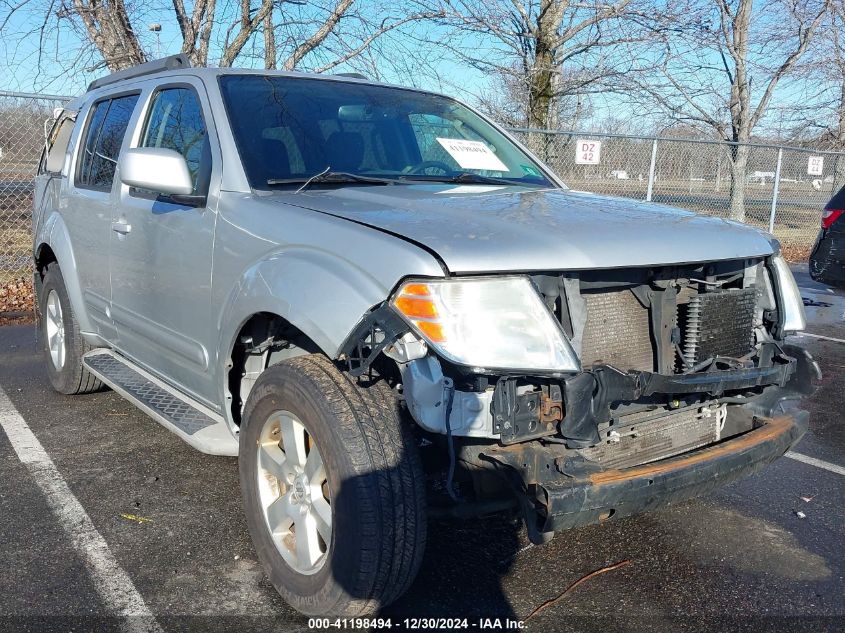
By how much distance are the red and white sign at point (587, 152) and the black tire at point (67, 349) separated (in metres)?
7.49

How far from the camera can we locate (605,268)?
254 cm

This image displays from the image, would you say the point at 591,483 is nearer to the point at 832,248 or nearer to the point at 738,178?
the point at 832,248

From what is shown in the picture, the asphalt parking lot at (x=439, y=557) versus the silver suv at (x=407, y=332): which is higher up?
the silver suv at (x=407, y=332)

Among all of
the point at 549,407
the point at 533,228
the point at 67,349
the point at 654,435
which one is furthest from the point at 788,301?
the point at 67,349

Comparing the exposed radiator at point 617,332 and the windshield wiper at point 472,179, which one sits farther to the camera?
the windshield wiper at point 472,179

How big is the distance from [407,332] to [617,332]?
32.8 inches

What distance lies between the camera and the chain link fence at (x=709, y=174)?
1155 centimetres

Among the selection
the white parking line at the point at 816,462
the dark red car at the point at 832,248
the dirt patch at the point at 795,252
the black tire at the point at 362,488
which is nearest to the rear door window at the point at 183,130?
the black tire at the point at 362,488

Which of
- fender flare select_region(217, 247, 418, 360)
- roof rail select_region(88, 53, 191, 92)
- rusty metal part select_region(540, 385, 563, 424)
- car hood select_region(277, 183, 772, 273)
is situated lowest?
rusty metal part select_region(540, 385, 563, 424)

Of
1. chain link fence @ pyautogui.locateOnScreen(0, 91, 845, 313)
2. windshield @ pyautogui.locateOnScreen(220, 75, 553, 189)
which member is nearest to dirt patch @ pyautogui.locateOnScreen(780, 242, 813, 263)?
chain link fence @ pyautogui.locateOnScreen(0, 91, 845, 313)

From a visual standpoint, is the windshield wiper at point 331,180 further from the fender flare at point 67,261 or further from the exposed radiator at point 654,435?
the fender flare at point 67,261

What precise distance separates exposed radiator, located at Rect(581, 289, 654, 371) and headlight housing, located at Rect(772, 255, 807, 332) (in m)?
0.76

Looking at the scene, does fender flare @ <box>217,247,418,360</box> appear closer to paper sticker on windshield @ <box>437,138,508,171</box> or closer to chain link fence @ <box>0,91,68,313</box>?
paper sticker on windshield @ <box>437,138,508,171</box>

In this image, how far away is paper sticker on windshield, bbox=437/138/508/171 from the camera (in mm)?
3951
